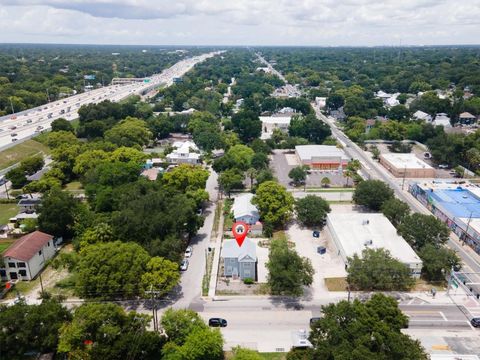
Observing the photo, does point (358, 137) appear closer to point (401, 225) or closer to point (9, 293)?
point (401, 225)

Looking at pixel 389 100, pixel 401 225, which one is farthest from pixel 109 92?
pixel 401 225

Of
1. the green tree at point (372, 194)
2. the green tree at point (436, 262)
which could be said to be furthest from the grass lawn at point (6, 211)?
the green tree at point (436, 262)

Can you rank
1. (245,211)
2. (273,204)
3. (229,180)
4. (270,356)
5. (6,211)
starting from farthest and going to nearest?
(229,180), (6,211), (245,211), (273,204), (270,356)

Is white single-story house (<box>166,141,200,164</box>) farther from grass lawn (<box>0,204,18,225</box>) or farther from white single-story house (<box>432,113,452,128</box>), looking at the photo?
white single-story house (<box>432,113,452,128</box>)

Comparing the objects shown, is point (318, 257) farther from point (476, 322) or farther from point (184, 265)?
point (476, 322)

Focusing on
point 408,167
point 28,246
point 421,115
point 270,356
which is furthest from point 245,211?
point 421,115

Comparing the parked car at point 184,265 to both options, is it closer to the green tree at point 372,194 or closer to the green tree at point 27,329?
the green tree at point 27,329
